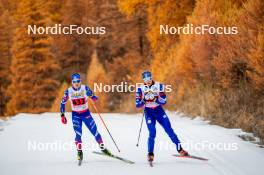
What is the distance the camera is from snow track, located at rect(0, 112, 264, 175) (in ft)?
31.3

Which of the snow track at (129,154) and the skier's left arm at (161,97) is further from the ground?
the skier's left arm at (161,97)

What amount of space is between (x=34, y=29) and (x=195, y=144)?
3121 centimetres

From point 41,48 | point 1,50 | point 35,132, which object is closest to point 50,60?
point 41,48

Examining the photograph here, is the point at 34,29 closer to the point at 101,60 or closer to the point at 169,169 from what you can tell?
the point at 101,60

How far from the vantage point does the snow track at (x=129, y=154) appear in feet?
31.3

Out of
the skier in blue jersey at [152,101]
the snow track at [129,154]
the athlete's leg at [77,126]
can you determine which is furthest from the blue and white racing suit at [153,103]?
the athlete's leg at [77,126]

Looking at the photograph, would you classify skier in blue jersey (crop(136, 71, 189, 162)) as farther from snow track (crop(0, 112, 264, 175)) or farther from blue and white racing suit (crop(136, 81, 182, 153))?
snow track (crop(0, 112, 264, 175))

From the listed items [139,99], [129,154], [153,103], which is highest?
[139,99]

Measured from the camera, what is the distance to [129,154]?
11586 mm

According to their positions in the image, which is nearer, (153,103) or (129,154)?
(153,103)

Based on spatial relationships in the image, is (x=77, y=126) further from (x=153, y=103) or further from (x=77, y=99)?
(x=153, y=103)

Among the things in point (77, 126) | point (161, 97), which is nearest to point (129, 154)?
point (77, 126)

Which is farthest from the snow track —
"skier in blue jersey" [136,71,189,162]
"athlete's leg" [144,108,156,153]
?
"skier in blue jersey" [136,71,189,162]

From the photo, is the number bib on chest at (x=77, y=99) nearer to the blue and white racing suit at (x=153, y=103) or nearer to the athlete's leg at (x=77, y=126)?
the athlete's leg at (x=77, y=126)
